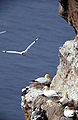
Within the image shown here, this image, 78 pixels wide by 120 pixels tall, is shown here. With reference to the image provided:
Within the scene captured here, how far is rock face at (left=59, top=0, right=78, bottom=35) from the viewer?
158ft

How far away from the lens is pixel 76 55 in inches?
1906

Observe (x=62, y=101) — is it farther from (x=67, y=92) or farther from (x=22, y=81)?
(x=22, y=81)

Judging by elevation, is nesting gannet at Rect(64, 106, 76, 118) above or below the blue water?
above

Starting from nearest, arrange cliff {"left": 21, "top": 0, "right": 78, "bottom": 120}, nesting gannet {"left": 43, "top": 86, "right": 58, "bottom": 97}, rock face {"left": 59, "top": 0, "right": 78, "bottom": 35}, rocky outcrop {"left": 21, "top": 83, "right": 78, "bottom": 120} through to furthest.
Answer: rocky outcrop {"left": 21, "top": 83, "right": 78, "bottom": 120} < cliff {"left": 21, "top": 0, "right": 78, "bottom": 120} < rock face {"left": 59, "top": 0, "right": 78, "bottom": 35} < nesting gannet {"left": 43, "top": 86, "right": 58, "bottom": 97}

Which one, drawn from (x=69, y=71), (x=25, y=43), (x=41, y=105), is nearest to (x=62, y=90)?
(x=69, y=71)

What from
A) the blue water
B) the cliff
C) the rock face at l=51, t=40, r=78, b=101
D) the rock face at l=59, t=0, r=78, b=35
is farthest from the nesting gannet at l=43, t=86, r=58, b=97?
the blue water

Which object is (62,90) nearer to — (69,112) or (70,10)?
(69,112)

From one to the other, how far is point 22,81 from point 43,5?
24.5m

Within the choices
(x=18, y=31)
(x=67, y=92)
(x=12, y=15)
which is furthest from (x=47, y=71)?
(x=67, y=92)

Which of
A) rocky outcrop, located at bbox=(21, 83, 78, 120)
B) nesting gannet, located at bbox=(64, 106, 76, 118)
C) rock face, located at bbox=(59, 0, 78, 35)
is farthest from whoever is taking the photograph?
rock face, located at bbox=(59, 0, 78, 35)

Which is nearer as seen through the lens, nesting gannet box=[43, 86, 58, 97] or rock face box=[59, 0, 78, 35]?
rock face box=[59, 0, 78, 35]

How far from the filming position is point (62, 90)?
165ft

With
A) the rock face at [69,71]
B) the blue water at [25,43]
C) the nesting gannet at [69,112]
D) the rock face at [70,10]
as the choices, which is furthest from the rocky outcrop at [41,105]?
the blue water at [25,43]

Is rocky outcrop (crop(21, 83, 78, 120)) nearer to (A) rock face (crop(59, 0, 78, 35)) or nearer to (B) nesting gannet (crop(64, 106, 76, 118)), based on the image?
(B) nesting gannet (crop(64, 106, 76, 118))
